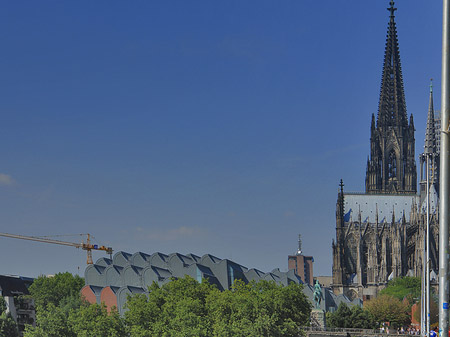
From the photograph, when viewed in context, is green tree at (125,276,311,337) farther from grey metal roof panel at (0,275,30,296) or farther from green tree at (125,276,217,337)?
grey metal roof panel at (0,275,30,296)

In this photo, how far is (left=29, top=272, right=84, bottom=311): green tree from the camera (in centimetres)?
14390

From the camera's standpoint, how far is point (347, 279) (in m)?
180

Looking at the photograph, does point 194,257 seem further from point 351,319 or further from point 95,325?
point 95,325

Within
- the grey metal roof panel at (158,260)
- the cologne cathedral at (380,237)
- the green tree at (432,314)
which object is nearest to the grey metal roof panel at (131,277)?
the grey metal roof panel at (158,260)

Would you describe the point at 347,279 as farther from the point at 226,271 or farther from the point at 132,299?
the point at 132,299

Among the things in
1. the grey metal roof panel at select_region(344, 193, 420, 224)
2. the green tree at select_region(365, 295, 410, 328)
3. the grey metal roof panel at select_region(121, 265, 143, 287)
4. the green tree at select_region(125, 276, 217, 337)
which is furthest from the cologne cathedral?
the green tree at select_region(125, 276, 217, 337)

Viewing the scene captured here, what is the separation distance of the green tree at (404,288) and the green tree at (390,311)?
8218 millimetres

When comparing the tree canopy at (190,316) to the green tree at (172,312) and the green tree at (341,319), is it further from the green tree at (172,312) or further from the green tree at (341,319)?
the green tree at (341,319)

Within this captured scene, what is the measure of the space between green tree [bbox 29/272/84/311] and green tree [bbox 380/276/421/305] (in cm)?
5304

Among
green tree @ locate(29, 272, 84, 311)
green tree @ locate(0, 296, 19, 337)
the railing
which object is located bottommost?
the railing

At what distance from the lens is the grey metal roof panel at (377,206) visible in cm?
18650

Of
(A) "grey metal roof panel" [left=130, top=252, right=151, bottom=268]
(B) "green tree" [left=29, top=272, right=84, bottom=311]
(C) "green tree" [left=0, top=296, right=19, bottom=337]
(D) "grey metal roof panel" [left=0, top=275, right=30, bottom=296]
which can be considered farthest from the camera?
(A) "grey metal roof panel" [left=130, top=252, right=151, bottom=268]

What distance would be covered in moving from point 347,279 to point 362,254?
5.61m

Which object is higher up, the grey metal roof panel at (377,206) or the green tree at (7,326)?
the grey metal roof panel at (377,206)
